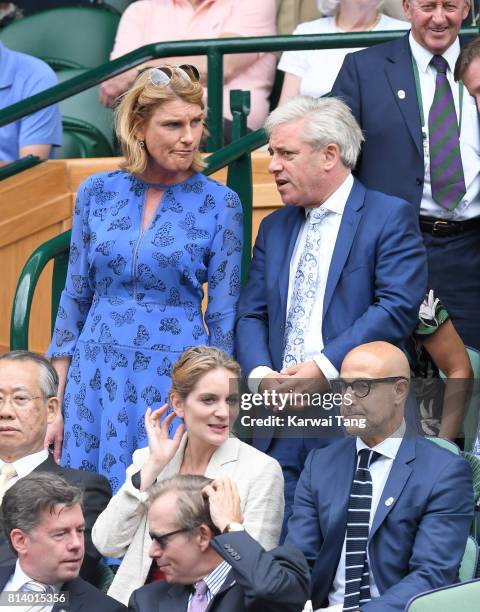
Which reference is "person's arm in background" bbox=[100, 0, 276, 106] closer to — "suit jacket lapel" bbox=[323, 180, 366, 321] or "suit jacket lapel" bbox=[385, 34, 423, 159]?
"suit jacket lapel" bbox=[385, 34, 423, 159]

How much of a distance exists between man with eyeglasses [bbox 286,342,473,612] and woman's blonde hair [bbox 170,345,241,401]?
0.38m

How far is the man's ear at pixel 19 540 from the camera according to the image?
4.88 meters

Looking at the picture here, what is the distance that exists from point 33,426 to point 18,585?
699mm

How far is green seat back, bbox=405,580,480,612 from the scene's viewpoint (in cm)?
445

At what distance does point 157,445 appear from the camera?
5340 millimetres

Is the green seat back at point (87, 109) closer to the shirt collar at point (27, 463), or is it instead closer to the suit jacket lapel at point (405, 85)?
the suit jacket lapel at point (405, 85)

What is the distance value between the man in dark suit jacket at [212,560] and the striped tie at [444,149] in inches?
72.7

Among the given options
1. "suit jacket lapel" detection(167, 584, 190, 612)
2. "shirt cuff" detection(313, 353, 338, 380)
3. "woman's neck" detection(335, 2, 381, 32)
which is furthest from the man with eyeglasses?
"woman's neck" detection(335, 2, 381, 32)

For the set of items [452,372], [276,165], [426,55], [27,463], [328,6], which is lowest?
[27,463]

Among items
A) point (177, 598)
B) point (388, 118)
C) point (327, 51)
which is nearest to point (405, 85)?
point (388, 118)

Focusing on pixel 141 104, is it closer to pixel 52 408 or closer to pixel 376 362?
pixel 52 408

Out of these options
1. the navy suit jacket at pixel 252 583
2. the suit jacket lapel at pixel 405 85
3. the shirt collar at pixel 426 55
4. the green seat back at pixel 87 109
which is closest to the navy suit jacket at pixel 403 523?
the navy suit jacket at pixel 252 583

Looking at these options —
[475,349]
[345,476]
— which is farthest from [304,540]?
[475,349]

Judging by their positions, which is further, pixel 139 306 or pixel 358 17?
pixel 358 17
